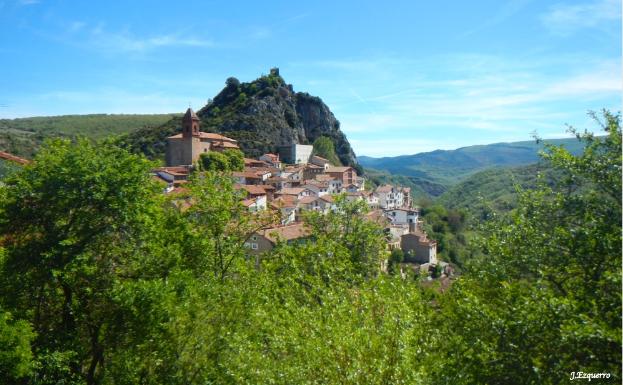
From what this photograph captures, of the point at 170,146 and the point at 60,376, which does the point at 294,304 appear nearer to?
the point at 60,376

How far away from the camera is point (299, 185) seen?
8788cm

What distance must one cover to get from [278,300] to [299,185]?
75785 millimetres

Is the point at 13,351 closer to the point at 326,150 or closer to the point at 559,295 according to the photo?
the point at 559,295

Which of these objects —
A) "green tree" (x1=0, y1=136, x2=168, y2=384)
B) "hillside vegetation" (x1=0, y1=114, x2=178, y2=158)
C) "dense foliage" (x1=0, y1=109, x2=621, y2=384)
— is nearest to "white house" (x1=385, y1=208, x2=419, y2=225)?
"dense foliage" (x1=0, y1=109, x2=621, y2=384)

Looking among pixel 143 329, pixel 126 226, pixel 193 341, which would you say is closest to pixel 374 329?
pixel 193 341

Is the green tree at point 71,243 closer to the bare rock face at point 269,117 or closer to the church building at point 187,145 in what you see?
the church building at point 187,145

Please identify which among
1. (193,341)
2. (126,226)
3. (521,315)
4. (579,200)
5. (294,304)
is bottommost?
(193,341)

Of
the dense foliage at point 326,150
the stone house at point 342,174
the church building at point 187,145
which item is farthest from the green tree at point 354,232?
the dense foliage at point 326,150

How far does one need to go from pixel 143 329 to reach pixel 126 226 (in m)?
2.82

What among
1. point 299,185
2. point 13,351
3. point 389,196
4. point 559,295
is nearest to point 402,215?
point 389,196

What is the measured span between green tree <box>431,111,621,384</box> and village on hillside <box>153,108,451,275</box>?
49.3 meters

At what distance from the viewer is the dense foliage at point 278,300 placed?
7980mm

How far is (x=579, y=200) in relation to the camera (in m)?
9.62

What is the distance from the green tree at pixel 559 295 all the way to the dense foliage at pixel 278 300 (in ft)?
0.12
